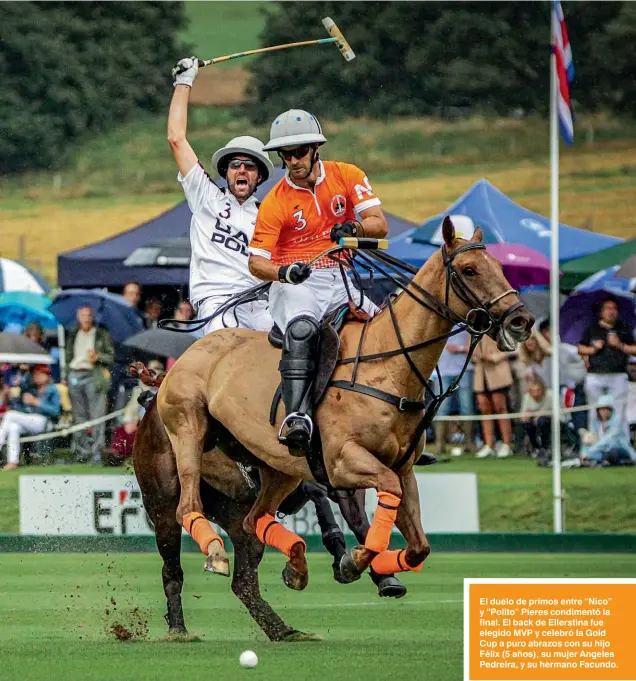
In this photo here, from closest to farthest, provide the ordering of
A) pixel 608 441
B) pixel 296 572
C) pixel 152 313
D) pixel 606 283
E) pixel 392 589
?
pixel 392 589
pixel 296 572
pixel 608 441
pixel 152 313
pixel 606 283

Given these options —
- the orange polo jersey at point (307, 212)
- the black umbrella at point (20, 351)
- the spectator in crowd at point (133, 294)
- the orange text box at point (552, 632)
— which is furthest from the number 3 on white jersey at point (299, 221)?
the black umbrella at point (20, 351)

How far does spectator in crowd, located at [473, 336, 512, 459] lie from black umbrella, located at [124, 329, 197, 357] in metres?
3.08

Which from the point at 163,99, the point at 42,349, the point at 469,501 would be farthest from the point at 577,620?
the point at 163,99

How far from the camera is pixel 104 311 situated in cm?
1680

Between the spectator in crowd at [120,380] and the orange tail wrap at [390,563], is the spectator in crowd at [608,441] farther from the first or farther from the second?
the orange tail wrap at [390,563]

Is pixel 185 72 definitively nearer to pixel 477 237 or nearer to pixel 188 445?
pixel 188 445

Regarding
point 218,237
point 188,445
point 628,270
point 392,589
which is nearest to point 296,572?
point 392,589

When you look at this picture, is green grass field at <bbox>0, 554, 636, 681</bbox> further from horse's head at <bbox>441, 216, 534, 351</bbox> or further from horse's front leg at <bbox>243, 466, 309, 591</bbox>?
horse's head at <bbox>441, 216, 534, 351</bbox>

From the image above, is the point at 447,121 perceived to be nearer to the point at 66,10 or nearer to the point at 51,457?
the point at 66,10

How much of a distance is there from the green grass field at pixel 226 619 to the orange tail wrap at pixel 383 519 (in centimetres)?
59

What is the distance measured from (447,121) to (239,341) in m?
19.0

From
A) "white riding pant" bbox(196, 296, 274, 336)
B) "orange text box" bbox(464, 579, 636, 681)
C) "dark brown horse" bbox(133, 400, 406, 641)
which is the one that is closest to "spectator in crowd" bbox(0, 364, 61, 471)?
"dark brown horse" bbox(133, 400, 406, 641)

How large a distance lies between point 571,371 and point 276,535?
8.76m

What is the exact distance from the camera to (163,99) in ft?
86.7
